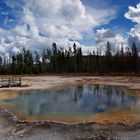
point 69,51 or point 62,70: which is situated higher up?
point 69,51

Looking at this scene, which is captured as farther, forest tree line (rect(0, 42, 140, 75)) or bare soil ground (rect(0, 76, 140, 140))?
forest tree line (rect(0, 42, 140, 75))

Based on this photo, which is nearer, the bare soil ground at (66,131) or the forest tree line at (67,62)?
the bare soil ground at (66,131)

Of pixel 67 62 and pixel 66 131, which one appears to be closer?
pixel 66 131

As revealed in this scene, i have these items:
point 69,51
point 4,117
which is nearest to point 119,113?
point 4,117

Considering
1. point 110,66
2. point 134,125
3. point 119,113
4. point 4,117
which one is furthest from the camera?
point 110,66

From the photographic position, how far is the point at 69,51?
111312 mm

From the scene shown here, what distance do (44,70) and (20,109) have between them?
287 ft

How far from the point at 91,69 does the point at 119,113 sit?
285 feet

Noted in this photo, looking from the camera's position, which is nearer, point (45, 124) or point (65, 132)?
point (65, 132)

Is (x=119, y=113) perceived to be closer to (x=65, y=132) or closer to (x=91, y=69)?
(x=65, y=132)

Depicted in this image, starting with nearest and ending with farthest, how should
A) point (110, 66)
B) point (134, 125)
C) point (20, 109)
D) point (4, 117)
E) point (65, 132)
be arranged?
point (65, 132) → point (134, 125) → point (4, 117) → point (20, 109) → point (110, 66)

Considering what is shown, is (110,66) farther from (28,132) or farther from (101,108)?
(28,132)

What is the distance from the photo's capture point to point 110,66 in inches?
3775

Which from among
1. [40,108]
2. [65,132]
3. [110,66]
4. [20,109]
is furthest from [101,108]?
[110,66]
